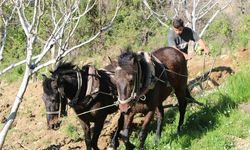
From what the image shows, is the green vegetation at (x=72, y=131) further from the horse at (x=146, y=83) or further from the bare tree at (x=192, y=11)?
the bare tree at (x=192, y=11)

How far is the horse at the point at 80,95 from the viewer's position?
22.2ft

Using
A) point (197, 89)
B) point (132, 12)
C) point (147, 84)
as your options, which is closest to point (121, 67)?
point (147, 84)

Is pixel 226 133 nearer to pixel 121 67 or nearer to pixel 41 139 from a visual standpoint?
pixel 121 67

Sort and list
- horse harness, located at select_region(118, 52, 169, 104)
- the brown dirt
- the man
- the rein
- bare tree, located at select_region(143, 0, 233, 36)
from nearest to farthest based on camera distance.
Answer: the rein < horse harness, located at select_region(118, 52, 169, 104) < the man < the brown dirt < bare tree, located at select_region(143, 0, 233, 36)

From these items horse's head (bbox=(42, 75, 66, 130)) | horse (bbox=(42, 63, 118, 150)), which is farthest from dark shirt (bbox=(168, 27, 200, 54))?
horse's head (bbox=(42, 75, 66, 130))

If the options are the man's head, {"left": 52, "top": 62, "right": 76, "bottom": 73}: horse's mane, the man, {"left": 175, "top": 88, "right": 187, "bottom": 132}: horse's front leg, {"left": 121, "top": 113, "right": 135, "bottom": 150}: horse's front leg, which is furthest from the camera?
the man

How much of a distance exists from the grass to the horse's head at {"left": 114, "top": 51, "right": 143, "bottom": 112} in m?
1.20

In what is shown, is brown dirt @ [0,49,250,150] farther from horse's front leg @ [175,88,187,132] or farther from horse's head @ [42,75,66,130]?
horse's head @ [42,75,66,130]

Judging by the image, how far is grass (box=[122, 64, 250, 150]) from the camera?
6.69 meters

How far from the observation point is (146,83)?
6.51m

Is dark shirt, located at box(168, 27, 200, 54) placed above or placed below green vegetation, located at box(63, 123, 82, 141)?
above

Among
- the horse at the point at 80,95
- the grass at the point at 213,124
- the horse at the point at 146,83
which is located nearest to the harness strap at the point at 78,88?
the horse at the point at 80,95

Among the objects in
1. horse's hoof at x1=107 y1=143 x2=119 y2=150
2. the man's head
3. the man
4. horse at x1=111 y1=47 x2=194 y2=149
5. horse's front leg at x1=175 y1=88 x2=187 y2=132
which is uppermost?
the man's head

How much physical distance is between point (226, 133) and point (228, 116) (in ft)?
2.24
